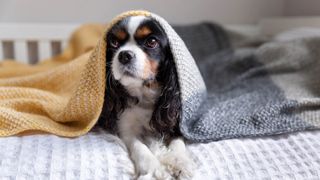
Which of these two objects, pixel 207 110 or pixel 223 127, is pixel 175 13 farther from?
pixel 223 127

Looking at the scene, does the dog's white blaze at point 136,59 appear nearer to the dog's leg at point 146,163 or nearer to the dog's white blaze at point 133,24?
the dog's white blaze at point 133,24

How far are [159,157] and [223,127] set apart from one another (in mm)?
207

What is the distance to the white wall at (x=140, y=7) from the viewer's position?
1.92 m

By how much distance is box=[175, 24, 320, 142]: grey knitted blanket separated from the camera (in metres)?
1.08

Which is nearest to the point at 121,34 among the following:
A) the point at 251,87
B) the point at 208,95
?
the point at 208,95

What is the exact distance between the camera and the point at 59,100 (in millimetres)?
1230

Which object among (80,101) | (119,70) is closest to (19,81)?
(80,101)

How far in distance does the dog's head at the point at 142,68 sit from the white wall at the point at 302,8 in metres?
1.20

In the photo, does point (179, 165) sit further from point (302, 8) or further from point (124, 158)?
point (302, 8)

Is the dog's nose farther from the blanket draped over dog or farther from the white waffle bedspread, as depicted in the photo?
the white waffle bedspread

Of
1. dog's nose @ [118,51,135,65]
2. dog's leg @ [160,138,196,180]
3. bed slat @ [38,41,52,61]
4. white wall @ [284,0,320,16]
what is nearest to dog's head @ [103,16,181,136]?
dog's nose @ [118,51,135,65]

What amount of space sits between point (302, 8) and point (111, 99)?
1.37 metres

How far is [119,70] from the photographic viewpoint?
1.03 metres

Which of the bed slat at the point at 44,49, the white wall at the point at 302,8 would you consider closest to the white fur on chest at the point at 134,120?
the bed slat at the point at 44,49
